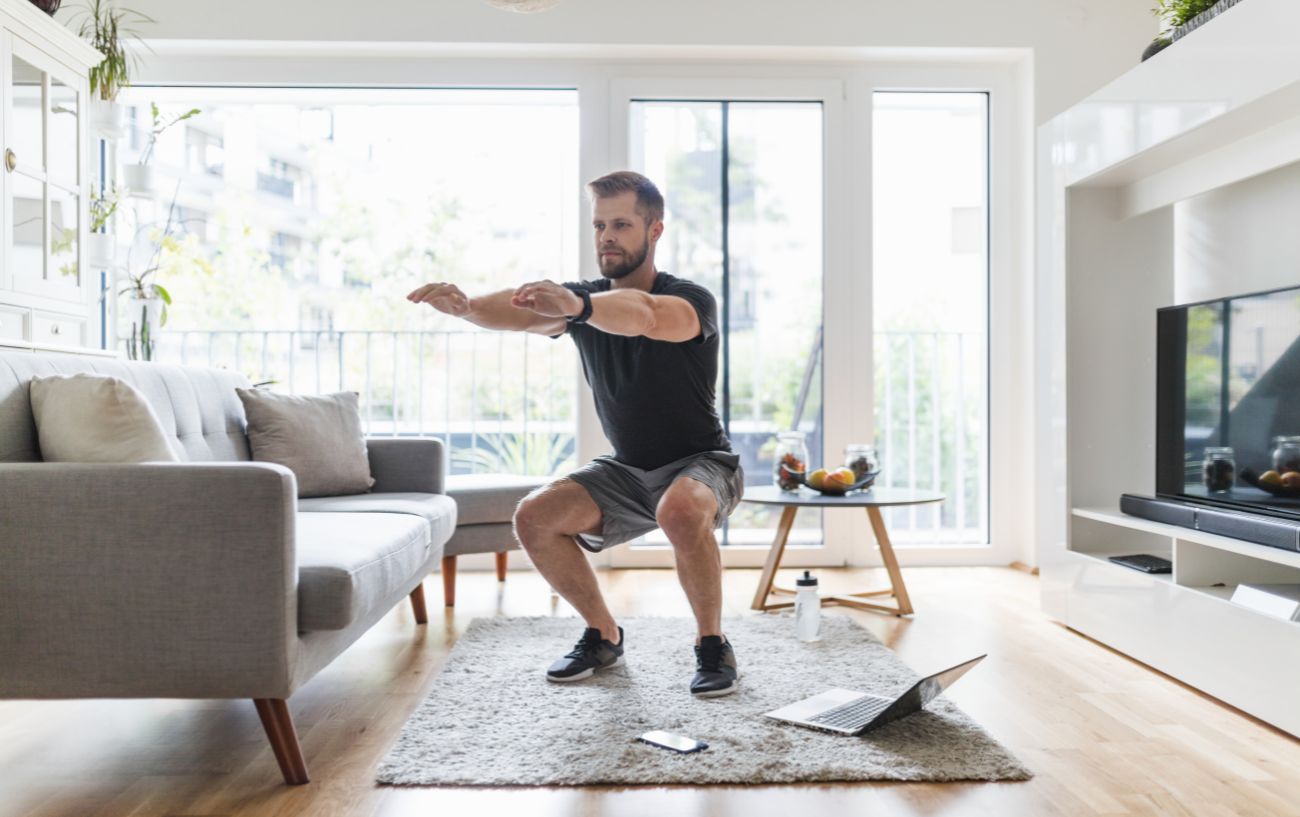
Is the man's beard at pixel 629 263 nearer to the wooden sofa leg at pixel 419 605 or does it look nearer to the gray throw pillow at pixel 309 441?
the gray throw pillow at pixel 309 441

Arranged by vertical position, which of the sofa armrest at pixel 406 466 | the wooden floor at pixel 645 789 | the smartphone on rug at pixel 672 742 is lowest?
the wooden floor at pixel 645 789

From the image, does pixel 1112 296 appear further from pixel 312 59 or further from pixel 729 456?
pixel 312 59

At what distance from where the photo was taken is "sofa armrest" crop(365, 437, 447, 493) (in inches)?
131

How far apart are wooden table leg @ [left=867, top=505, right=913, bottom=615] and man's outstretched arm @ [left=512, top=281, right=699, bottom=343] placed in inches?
47.1

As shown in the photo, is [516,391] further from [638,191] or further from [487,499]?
[638,191]

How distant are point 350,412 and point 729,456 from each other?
1364 millimetres

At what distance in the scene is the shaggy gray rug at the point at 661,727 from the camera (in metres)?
1.88

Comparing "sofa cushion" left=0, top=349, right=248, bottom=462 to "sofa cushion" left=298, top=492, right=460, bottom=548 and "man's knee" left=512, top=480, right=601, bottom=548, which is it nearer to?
"sofa cushion" left=298, top=492, right=460, bottom=548

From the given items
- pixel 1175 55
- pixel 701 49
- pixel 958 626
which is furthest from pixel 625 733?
pixel 701 49

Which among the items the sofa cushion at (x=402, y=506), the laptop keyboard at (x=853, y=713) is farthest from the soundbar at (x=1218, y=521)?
the sofa cushion at (x=402, y=506)

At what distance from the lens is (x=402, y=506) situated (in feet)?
9.33

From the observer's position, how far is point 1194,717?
2260mm

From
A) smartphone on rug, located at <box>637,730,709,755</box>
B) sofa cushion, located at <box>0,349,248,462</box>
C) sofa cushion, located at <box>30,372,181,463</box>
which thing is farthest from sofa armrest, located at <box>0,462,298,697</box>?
smartphone on rug, located at <box>637,730,709,755</box>

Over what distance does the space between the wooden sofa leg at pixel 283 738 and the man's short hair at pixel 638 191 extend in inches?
58.4
